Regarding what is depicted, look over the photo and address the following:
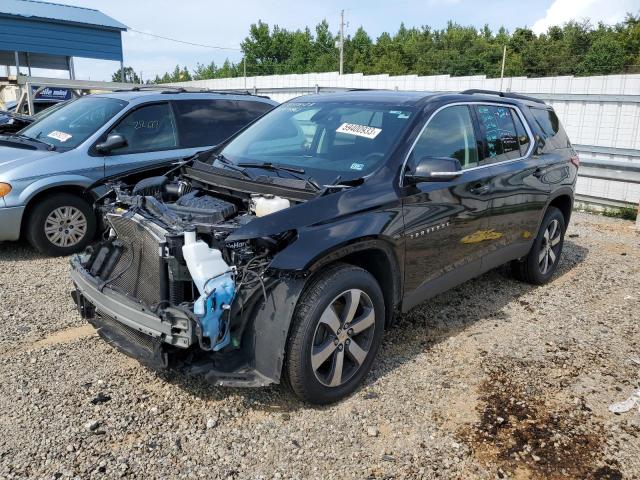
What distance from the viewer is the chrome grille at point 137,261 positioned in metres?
3.06

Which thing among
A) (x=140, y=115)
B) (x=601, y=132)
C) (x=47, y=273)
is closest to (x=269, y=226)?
(x=47, y=273)

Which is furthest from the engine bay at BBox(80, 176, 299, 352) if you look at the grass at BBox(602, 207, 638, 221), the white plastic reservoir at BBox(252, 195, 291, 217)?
the grass at BBox(602, 207, 638, 221)

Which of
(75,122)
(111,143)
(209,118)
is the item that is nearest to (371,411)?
(111,143)

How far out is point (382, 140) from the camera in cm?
374

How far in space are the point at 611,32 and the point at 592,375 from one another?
57751 millimetres

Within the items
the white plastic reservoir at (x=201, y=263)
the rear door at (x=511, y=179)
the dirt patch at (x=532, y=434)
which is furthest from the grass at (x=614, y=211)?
the white plastic reservoir at (x=201, y=263)

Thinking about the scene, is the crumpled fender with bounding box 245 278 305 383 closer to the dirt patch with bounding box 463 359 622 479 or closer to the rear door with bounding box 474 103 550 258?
the dirt patch with bounding box 463 359 622 479

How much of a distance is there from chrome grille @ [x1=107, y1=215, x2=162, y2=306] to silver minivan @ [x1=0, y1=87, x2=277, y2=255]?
2.05 meters

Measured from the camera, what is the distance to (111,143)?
5.92m

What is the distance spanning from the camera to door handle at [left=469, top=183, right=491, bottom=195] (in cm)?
415

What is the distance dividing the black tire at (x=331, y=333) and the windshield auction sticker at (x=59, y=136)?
14.5 ft

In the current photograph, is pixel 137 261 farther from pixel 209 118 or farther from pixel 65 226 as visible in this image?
pixel 209 118

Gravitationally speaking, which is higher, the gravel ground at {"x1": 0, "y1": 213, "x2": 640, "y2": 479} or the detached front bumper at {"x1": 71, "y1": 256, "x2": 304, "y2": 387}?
the detached front bumper at {"x1": 71, "y1": 256, "x2": 304, "y2": 387}

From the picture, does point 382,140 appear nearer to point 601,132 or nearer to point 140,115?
point 140,115
